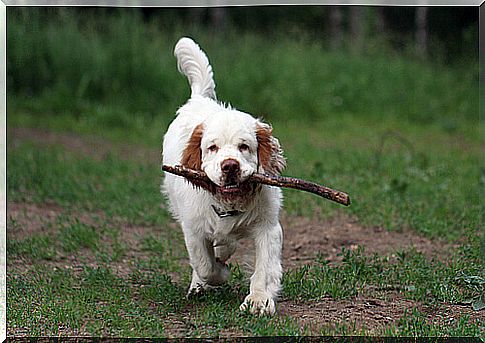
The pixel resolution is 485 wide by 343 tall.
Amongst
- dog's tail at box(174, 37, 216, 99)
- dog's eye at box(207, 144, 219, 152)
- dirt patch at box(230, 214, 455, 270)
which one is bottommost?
dirt patch at box(230, 214, 455, 270)

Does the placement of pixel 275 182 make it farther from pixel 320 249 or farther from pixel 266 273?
pixel 320 249

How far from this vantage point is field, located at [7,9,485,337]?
17.4 ft

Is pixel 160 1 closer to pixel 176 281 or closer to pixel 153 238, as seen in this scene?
pixel 176 281

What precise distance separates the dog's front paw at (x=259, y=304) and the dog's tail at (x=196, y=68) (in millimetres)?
1889

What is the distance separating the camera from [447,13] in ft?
65.0

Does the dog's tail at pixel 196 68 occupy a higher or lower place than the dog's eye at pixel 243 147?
higher

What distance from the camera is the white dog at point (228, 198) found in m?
4.93

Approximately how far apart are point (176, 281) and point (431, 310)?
1.82 metres

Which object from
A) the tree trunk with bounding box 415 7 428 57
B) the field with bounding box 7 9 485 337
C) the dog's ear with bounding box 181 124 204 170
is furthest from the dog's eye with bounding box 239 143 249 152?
the tree trunk with bounding box 415 7 428 57

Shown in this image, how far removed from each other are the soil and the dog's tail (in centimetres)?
115

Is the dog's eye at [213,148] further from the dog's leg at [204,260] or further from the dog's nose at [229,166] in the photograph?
the dog's leg at [204,260]

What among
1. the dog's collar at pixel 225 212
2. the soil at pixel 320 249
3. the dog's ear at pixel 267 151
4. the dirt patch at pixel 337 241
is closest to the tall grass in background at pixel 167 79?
the soil at pixel 320 249

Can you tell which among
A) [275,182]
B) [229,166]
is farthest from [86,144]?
[229,166]

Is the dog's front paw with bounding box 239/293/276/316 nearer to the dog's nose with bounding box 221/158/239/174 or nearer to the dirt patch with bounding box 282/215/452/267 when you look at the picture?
the dog's nose with bounding box 221/158/239/174
